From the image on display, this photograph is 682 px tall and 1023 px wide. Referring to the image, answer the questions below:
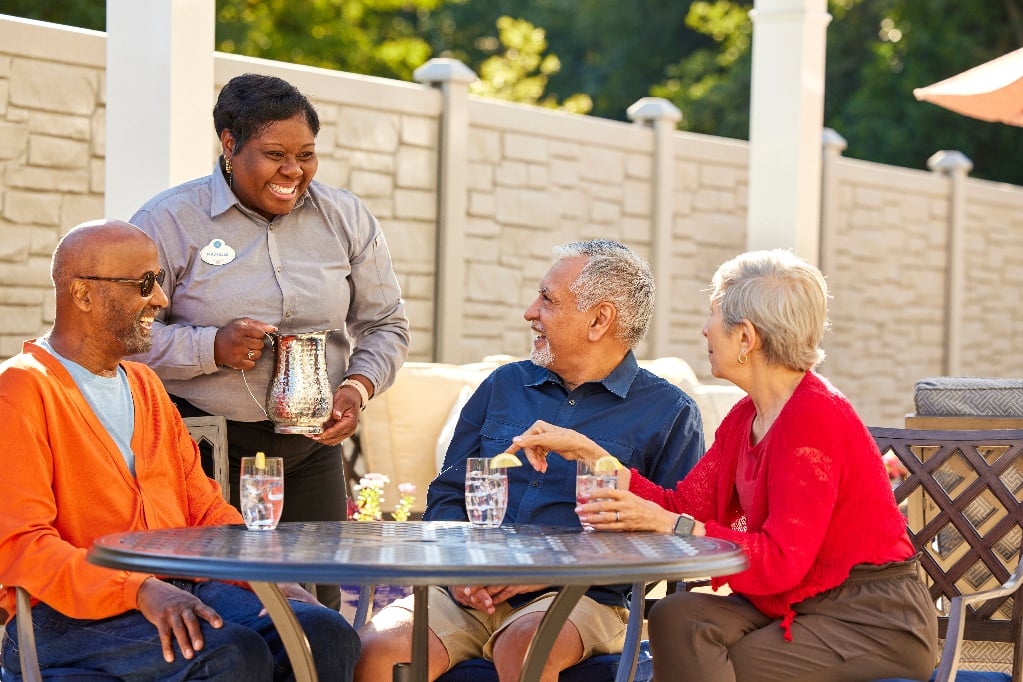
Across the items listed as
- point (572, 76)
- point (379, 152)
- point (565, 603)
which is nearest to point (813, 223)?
point (379, 152)

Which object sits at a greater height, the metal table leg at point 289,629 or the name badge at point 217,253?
the name badge at point 217,253

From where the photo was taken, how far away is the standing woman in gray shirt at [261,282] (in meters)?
3.53

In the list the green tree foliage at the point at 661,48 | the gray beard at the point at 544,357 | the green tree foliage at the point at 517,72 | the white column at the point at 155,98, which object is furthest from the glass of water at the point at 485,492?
the green tree foliage at the point at 517,72

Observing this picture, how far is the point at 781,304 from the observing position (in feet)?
9.82

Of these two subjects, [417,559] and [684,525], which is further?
[684,525]

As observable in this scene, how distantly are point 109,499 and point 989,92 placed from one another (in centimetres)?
485

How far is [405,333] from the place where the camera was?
3.99 metres

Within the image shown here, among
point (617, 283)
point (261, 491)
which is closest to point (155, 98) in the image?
point (617, 283)

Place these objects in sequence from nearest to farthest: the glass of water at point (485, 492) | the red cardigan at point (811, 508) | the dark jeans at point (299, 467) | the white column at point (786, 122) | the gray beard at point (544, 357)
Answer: the red cardigan at point (811, 508) → the glass of water at point (485, 492) → the gray beard at point (544, 357) → the dark jeans at point (299, 467) → the white column at point (786, 122)

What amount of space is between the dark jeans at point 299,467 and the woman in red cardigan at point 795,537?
92 cm

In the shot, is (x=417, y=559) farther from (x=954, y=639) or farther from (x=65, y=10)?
(x=65, y=10)

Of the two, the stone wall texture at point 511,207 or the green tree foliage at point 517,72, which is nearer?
the stone wall texture at point 511,207

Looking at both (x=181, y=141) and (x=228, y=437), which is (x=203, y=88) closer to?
(x=181, y=141)

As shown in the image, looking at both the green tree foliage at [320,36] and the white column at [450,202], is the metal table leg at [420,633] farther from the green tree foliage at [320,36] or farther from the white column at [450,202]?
the green tree foliage at [320,36]
